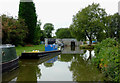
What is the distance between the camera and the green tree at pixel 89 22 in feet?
84.2

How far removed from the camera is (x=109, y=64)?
550 centimetres

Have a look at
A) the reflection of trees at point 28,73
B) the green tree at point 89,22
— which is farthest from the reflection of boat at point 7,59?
the green tree at point 89,22

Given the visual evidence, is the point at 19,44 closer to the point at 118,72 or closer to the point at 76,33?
the point at 76,33

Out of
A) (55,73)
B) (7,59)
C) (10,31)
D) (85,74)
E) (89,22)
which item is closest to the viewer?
(85,74)

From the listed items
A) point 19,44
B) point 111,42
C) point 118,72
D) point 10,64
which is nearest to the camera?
point 118,72

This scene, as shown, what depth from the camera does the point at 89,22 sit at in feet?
84.1

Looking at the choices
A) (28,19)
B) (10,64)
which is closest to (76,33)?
(28,19)

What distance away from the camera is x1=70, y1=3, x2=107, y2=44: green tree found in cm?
2566

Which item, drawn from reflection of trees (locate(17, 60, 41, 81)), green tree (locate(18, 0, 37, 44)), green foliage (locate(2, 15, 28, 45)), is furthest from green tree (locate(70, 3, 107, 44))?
reflection of trees (locate(17, 60, 41, 81))

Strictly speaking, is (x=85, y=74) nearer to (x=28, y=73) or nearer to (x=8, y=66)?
(x=28, y=73)

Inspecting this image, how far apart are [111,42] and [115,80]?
4.22 metres

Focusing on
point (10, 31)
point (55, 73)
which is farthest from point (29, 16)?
point (55, 73)

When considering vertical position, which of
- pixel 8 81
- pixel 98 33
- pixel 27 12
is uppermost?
pixel 27 12

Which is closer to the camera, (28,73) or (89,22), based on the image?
(28,73)
